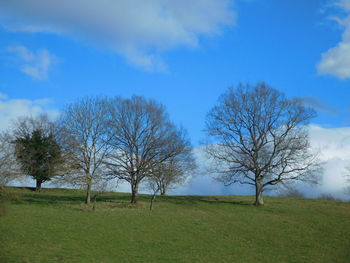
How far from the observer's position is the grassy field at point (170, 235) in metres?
17.9

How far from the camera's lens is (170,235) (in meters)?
23.2

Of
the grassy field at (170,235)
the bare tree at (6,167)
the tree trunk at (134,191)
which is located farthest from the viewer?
the tree trunk at (134,191)

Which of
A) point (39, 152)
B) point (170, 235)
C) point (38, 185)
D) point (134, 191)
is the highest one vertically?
point (39, 152)

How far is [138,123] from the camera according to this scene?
132ft

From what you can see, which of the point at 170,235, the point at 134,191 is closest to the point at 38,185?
the point at 134,191

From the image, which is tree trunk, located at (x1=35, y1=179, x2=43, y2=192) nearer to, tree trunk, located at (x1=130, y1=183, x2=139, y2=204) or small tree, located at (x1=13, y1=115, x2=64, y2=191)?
small tree, located at (x1=13, y1=115, x2=64, y2=191)

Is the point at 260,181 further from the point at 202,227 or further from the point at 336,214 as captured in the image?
the point at 202,227

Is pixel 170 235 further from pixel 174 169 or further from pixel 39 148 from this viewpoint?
pixel 39 148

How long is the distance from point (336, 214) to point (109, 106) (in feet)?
94.0

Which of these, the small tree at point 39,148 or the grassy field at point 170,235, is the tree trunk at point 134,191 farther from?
the small tree at point 39,148

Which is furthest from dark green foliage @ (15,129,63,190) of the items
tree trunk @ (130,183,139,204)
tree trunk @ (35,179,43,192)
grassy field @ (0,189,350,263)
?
tree trunk @ (130,183,139,204)

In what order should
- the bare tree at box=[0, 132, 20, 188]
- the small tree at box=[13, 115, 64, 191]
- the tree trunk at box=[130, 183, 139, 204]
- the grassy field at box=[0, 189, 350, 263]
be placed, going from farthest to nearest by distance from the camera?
the small tree at box=[13, 115, 64, 191]
the tree trunk at box=[130, 183, 139, 204]
the bare tree at box=[0, 132, 20, 188]
the grassy field at box=[0, 189, 350, 263]

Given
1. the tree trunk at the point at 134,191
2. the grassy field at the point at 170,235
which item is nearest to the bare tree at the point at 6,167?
the grassy field at the point at 170,235

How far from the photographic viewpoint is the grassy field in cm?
1792
